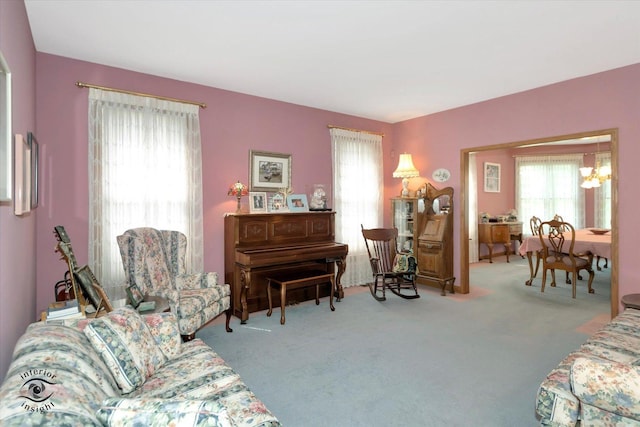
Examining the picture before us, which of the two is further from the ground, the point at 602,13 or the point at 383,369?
the point at 602,13

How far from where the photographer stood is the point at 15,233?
210cm

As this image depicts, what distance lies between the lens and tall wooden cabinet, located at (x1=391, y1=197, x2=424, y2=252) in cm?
556

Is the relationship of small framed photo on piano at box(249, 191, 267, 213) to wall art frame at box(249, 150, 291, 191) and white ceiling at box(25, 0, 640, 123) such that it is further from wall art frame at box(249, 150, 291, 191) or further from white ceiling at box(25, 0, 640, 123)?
white ceiling at box(25, 0, 640, 123)

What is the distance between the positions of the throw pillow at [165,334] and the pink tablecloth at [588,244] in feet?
18.6

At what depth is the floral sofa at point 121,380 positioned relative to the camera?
0.98 meters

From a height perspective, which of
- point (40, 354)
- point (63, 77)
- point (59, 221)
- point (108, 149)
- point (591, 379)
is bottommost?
point (591, 379)

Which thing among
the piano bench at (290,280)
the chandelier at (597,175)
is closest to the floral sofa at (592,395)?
the piano bench at (290,280)

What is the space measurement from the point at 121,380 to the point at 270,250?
255 cm

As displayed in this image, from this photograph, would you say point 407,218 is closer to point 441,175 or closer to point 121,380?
point 441,175

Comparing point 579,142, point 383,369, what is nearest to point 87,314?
point 383,369

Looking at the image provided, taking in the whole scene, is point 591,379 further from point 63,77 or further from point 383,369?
point 63,77

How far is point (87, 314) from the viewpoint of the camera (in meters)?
2.33

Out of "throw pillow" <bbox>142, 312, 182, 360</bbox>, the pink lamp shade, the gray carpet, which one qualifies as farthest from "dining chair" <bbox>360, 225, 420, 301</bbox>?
"throw pillow" <bbox>142, 312, 182, 360</bbox>

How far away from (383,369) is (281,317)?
149cm
